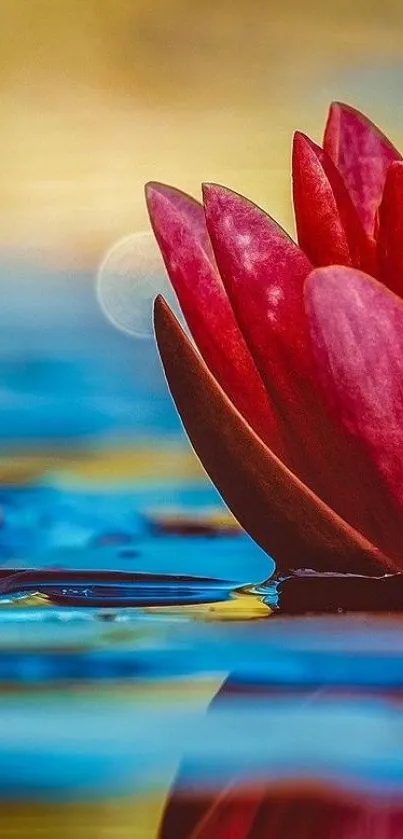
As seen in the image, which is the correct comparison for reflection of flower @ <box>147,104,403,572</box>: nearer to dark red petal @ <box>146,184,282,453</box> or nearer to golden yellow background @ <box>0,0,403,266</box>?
dark red petal @ <box>146,184,282,453</box>

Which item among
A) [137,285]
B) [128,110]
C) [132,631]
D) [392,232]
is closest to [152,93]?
[128,110]

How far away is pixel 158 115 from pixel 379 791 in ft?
1.78

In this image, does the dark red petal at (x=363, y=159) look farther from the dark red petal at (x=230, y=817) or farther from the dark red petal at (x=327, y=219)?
the dark red petal at (x=230, y=817)

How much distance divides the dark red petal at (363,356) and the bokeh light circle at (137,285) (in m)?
0.20

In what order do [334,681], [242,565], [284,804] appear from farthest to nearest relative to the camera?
[242,565]
[334,681]
[284,804]

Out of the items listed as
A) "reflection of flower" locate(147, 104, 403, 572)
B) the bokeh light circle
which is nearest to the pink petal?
"reflection of flower" locate(147, 104, 403, 572)

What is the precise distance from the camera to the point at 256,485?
0.52 m

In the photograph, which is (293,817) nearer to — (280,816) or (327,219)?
(280,816)

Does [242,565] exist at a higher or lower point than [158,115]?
lower

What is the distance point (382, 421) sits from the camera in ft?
1.62

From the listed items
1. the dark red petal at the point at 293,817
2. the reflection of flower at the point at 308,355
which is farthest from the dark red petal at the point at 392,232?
the dark red petal at the point at 293,817

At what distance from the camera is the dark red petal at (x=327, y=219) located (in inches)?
20.3

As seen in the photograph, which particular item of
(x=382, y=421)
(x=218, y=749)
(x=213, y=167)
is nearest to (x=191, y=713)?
(x=218, y=749)

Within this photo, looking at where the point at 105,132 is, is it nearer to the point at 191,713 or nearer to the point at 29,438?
the point at 29,438
